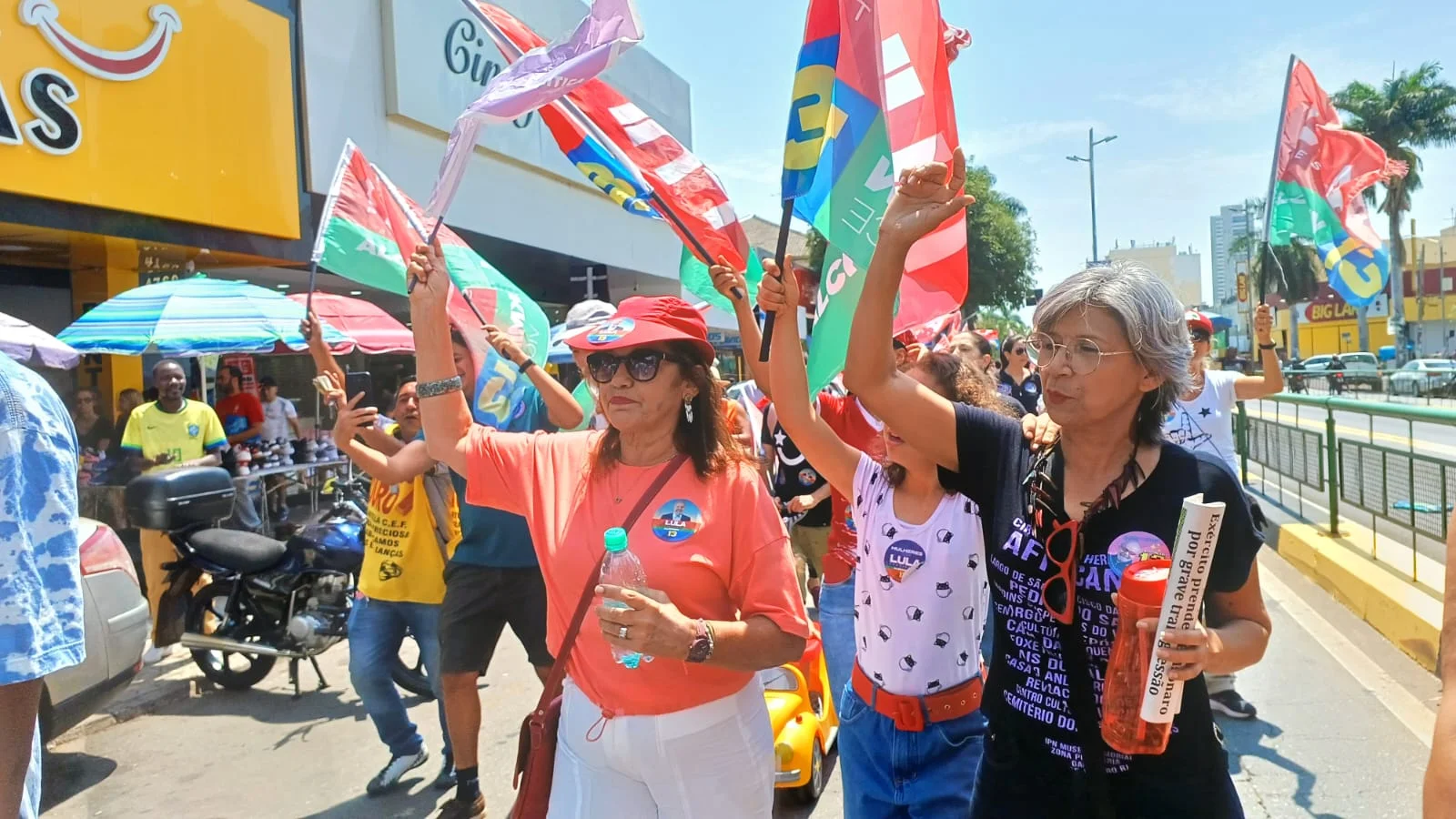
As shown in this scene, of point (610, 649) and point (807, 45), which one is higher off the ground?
point (807, 45)

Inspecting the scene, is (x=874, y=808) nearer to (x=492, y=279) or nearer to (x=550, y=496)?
(x=550, y=496)

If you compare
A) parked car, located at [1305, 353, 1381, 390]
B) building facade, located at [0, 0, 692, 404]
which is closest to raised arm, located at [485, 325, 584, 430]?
building facade, located at [0, 0, 692, 404]

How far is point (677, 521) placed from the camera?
2342 mm

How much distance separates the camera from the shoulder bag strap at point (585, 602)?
2332 millimetres

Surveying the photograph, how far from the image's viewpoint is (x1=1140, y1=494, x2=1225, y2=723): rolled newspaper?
1544mm

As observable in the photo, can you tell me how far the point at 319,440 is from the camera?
12.4 m

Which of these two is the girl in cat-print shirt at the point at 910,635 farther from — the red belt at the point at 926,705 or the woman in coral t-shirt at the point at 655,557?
the woman in coral t-shirt at the point at 655,557

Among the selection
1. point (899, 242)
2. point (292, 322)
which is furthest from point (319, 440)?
point (899, 242)

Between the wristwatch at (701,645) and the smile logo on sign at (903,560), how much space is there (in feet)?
2.22

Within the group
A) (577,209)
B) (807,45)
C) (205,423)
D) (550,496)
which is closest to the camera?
(550,496)

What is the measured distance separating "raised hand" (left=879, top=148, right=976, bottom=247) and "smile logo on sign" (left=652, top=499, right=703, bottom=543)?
0.78 m

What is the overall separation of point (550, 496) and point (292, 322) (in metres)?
6.66

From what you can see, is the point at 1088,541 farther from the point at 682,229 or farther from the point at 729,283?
the point at 682,229

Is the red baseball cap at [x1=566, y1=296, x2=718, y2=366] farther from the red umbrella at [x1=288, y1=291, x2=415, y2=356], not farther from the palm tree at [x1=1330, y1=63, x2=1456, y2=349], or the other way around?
the palm tree at [x1=1330, y1=63, x2=1456, y2=349]
